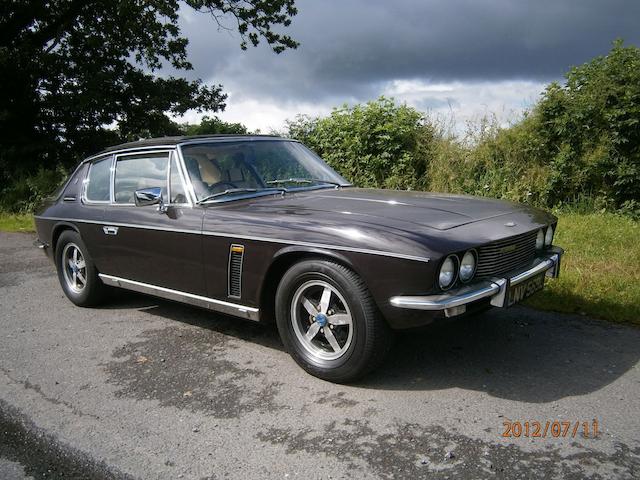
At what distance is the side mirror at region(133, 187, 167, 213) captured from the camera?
4.58m

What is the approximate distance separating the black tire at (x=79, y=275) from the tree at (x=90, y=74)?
11.6 meters

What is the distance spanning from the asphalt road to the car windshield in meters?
1.21

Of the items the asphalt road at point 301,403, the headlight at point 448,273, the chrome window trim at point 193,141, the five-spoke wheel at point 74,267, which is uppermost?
the chrome window trim at point 193,141

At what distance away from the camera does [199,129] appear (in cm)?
1705

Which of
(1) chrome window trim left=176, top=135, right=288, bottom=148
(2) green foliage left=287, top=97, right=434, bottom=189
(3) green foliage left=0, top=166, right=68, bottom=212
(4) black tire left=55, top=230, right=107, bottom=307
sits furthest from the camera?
(3) green foliage left=0, top=166, right=68, bottom=212

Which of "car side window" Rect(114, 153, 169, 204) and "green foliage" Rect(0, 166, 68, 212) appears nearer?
"car side window" Rect(114, 153, 169, 204)

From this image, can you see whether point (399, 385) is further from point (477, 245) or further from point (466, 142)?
point (466, 142)

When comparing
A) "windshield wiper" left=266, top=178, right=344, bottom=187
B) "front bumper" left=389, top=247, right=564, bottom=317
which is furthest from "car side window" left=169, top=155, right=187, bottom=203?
"front bumper" left=389, top=247, right=564, bottom=317

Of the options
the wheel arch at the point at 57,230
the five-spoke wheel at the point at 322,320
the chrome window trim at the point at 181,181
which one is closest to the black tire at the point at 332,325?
the five-spoke wheel at the point at 322,320

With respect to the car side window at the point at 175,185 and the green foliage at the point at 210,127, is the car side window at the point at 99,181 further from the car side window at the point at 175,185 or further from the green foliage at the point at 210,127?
the green foliage at the point at 210,127

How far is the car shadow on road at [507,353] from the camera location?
3.66 metres

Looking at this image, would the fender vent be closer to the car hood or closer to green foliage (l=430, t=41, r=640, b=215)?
the car hood

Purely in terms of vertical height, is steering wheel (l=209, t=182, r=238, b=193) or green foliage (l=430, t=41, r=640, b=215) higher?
green foliage (l=430, t=41, r=640, b=215)

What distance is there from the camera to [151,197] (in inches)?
181
